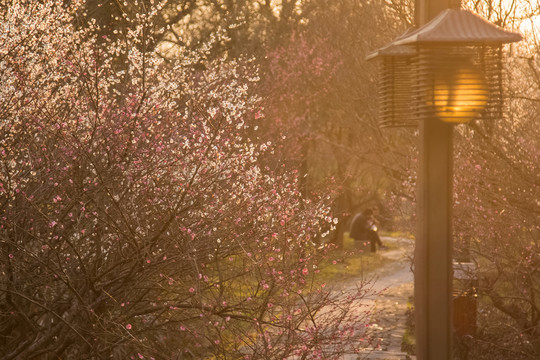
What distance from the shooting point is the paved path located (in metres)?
12.1

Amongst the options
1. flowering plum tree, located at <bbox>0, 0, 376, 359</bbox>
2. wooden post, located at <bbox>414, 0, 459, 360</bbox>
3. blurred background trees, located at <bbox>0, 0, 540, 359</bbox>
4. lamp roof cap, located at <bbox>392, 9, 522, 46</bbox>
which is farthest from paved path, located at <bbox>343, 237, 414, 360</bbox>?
lamp roof cap, located at <bbox>392, 9, 522, 46</bbox>

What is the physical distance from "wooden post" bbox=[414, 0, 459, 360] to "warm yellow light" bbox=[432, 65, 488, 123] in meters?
0.14

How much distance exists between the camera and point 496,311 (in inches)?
595

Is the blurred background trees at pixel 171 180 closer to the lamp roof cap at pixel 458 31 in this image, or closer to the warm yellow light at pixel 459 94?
the warm yellow light at pixel 459 94

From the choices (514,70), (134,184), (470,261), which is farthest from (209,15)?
(134,184)

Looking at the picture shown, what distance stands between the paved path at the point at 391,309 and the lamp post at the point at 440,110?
6.86 feet

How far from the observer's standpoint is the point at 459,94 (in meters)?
5.64

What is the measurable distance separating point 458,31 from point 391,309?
1219 cm

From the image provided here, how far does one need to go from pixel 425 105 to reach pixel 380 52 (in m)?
0.70

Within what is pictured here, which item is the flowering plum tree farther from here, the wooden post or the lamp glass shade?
the lamp glass shade

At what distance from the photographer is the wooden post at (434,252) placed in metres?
5.45

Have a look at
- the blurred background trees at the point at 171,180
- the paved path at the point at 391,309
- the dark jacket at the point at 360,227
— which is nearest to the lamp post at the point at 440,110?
the blurred background trees at the point at 171,180

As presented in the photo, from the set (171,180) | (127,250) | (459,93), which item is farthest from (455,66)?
(171,180)

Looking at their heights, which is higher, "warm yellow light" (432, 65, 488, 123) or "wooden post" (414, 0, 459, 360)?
"warm yellow light" (432, 65, 488, 123)
